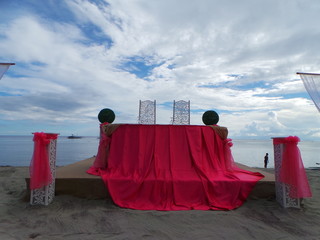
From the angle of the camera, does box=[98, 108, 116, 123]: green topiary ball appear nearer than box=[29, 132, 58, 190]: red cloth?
No

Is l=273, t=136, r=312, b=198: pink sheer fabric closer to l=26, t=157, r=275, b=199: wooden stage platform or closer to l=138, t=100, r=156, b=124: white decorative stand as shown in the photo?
l=26, t=157, r=275, b=199: wooden stage platform

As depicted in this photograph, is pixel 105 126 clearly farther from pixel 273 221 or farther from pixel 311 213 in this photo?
pixel 311 213

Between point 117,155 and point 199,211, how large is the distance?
6.42ft

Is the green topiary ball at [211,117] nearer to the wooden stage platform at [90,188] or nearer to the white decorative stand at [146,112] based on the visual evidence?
the white decorative stand at [146,112]

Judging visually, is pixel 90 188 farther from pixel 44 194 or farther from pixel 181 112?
pixel 181 112

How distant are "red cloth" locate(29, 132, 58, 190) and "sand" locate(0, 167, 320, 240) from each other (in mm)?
432

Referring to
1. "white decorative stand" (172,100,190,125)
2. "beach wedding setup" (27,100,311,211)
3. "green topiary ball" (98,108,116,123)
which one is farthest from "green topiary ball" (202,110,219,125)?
"green topiary ball" (98,108,116,123)

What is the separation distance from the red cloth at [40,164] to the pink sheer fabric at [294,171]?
12.3ft

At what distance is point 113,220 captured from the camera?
126 inches

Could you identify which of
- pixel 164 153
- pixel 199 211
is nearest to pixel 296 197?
pixel 199 211

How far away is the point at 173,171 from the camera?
428 centimetres

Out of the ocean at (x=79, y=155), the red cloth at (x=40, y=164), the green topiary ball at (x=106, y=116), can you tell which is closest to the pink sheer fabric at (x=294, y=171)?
the green topiary ball at (x=106, y=116)

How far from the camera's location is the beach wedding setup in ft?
12.0

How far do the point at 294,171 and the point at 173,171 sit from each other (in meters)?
1.97
